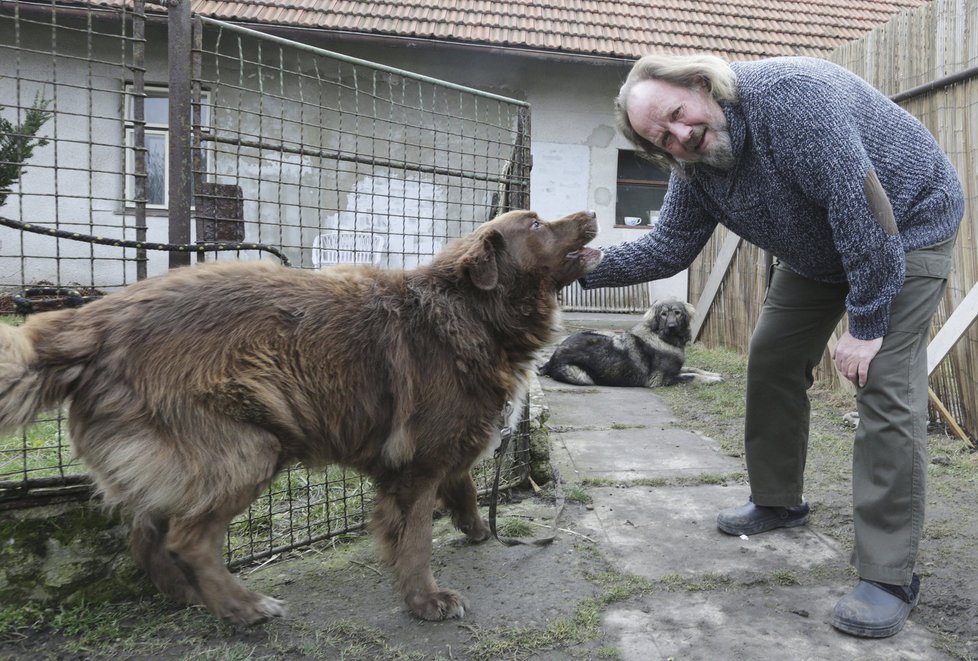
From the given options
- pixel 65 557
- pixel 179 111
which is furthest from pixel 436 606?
pixel 179 111

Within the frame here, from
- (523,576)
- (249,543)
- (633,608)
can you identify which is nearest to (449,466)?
(523,576)

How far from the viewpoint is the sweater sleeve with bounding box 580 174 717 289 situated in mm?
3363

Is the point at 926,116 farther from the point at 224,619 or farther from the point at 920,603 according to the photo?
the point at 224,619

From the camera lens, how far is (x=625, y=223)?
12117 mm

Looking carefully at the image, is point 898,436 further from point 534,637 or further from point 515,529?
point 515,529

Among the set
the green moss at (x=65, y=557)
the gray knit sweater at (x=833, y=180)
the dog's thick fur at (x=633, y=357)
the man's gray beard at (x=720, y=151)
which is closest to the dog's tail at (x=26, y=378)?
the green moss at (x=65, y=557)

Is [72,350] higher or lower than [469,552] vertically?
higher

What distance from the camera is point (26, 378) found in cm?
220

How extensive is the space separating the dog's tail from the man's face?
2267mm

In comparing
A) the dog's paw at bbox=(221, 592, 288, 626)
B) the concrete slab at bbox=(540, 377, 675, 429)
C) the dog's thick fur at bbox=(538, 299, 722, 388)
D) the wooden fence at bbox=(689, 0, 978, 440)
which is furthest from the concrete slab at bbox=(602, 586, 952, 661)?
the dog's thick fur at bbox=(538, 299, 722, 388)

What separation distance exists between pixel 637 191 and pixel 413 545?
10.4 m

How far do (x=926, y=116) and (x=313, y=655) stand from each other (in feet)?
17.9

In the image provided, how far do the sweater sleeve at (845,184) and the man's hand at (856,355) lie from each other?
0.12 feet

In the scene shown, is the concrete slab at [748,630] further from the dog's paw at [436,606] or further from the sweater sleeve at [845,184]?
the sweater sleeve at [845,184]
